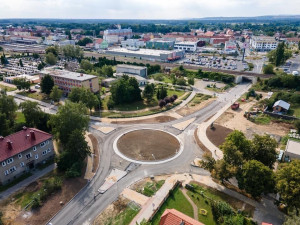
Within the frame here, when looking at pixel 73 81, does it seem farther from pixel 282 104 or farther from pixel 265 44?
pixel 265 44

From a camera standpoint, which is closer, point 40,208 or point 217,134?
point 40,208

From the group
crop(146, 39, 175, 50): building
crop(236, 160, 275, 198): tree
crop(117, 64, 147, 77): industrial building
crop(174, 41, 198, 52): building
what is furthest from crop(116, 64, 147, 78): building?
crop(174, 41, 198, 52): building

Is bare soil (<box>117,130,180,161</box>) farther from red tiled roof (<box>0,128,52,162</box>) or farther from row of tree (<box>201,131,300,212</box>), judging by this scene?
red tiled roof (<box>0,128,52,162</box>)

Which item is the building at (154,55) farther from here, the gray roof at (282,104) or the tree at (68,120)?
the tree at (68,120)

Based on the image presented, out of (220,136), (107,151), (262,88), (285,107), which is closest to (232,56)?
(262,88)

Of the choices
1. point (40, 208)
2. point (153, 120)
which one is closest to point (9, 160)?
point (40, 208)

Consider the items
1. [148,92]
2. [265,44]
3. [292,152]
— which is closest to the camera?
[292,152]
